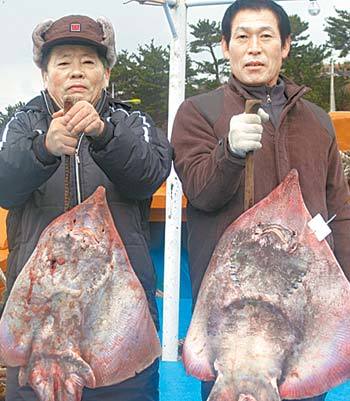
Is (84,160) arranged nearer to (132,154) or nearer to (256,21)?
(132,154)

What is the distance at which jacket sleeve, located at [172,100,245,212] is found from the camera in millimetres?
2371

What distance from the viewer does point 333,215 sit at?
280cm

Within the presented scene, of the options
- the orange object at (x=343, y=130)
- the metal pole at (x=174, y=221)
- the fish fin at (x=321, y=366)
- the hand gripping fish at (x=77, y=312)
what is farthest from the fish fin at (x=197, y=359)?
the orange object at (x=343, y=130)

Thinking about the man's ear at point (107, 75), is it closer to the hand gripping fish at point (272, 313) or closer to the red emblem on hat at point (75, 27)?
the red emblem on hat at point (75, 27)

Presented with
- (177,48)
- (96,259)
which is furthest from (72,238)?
(177,48)

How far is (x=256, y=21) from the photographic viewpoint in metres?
2.67

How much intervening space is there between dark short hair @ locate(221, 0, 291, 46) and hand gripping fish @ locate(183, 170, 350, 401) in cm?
77

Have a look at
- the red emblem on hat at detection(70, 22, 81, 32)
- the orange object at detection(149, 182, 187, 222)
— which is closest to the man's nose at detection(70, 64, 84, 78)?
the red emblem on hat at detection(70, 22, 81, 32)

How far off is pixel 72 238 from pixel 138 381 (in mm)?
664

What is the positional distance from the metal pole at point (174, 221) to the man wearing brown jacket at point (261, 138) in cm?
212

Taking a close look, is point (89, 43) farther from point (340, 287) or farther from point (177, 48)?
point (177, 48)

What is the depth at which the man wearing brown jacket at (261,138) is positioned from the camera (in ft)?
8.57

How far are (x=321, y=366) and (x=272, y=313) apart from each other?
234mm

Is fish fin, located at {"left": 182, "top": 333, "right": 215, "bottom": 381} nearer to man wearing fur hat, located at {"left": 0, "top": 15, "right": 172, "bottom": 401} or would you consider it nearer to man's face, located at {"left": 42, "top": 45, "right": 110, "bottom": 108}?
man wearing fur hat, located at {"left": 0, "top": 15, "right": 172, "bottom": 401}
